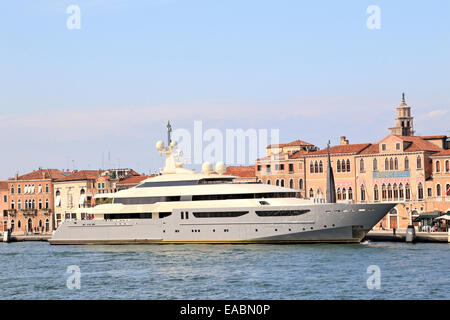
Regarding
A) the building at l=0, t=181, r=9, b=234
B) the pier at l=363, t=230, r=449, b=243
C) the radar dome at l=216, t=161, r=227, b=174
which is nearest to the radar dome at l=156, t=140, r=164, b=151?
the radar dome at l=216, t=161, r=227, b=174

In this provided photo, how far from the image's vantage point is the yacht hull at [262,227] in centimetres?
5125

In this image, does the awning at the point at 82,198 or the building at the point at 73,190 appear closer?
the awning at the point at 82,198

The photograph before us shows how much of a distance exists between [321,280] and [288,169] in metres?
41.9

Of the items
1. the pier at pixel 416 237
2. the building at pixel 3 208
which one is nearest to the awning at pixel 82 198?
the building at pixel 3 208

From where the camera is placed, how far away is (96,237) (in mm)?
58438

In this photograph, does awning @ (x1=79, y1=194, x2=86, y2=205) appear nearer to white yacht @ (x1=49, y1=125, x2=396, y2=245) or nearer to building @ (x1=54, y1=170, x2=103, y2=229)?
building @ (x1=54, y1=170, x2=103, y2=229)

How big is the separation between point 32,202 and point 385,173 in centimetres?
4050

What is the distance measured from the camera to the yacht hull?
168 ft

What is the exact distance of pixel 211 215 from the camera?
5403 cm

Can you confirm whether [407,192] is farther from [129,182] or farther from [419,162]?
[129,182]

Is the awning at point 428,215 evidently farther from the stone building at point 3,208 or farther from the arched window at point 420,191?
the stone building at point 3,208
